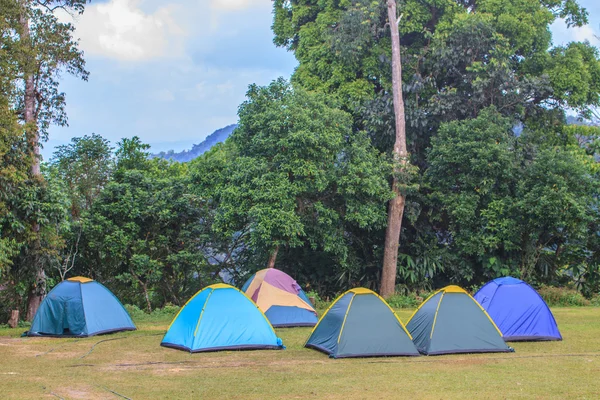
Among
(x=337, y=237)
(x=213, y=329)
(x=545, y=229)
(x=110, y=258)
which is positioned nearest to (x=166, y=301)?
(x=110, y=258)

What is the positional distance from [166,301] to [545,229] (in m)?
12.7

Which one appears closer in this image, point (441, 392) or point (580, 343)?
point (441, 392)

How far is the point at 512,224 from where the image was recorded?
1888cm

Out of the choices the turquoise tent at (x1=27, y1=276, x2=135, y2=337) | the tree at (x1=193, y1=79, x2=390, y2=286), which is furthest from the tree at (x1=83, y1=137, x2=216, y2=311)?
the turquoise tent at (x1=27, y1=276, x2=135, y2=337)

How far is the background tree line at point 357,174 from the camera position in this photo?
56.1 ft

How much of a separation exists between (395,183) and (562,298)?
6272mm

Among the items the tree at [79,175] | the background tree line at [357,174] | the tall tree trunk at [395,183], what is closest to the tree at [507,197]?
the background tree line at [357,174]

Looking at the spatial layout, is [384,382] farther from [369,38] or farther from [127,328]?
[369,38]

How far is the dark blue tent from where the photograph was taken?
467 inches

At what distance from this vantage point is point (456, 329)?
10688mm

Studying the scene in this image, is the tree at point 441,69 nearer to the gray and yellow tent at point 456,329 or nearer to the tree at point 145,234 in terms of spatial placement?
the tree at point 145,234

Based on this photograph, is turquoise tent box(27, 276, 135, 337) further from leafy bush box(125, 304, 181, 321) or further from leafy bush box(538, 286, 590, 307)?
leafy bush box(538, 286, 590, 307)

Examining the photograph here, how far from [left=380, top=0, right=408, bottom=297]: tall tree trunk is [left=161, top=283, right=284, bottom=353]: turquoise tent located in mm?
8655

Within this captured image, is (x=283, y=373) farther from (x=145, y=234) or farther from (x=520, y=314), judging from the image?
(x=145, y=234)
